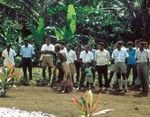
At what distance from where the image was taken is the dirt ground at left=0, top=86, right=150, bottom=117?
15.2 metres

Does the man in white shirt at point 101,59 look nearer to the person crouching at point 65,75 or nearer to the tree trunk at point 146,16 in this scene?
the person crouching at point 65,75

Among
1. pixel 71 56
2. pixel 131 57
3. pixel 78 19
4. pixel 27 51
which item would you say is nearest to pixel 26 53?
pixel 27 51

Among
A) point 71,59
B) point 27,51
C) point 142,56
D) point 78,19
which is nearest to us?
point 142,56

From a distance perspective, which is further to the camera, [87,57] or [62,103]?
[87,57]

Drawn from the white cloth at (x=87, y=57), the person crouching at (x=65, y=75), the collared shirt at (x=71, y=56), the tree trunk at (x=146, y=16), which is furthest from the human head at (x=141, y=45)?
the tree trunk at (x=146, y=16)

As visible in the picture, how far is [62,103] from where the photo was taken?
1648cm

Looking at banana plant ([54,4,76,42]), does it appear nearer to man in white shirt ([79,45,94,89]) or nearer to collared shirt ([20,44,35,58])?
collared shirt ([20,44,35,58])

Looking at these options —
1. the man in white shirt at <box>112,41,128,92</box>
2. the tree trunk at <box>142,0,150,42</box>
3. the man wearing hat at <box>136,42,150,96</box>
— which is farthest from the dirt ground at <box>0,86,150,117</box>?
the tree trunk at <box>142,0,150,42</box>

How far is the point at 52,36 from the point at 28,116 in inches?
563

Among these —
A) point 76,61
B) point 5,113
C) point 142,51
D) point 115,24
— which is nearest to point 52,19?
point 115,24

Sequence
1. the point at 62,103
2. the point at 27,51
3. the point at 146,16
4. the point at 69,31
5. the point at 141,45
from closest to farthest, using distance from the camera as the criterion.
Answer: the point at 62,103 < the point at 141,45 < the point at 27,51 < the point at 69,31 < the point at 146,16

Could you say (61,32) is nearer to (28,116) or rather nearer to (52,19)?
(52,19)

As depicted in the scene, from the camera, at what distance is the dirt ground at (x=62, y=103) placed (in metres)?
15.2

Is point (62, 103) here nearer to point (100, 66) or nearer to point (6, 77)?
point (6, 77)
